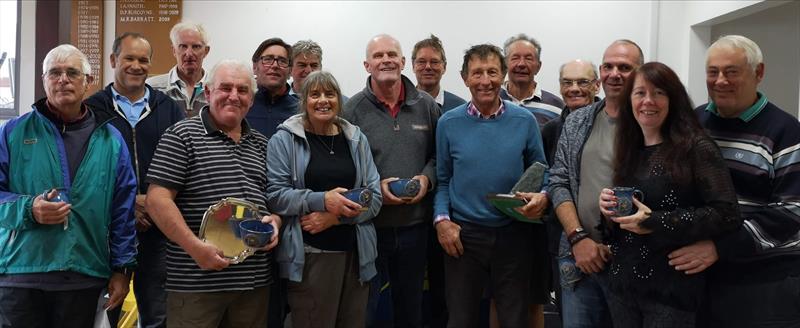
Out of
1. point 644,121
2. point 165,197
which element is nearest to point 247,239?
point 165,197

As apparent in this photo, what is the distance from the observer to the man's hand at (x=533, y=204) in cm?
247

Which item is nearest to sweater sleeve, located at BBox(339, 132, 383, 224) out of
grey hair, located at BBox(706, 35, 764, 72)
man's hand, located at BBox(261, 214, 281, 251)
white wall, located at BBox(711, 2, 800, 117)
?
man's hand, located at BBox(261, 214, 281, 251)

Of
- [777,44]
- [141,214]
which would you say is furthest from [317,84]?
[777,44]

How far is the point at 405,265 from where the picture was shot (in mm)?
2881

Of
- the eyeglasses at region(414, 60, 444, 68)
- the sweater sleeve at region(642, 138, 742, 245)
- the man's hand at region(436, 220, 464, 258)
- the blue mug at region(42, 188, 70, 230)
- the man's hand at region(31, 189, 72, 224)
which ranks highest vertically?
the eyeglasses at region(414, 60, 444, 68)

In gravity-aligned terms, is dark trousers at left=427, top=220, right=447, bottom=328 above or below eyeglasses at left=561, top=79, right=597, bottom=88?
below

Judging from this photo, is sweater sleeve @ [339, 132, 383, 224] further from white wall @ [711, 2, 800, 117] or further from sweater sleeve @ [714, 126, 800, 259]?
white wall @ [711, 2, 800, 117]

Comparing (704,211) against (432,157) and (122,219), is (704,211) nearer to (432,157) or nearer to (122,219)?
(432,157)

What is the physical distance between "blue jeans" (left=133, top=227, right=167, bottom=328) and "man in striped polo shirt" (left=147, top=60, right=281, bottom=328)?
0.43 metres

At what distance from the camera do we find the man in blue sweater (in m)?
2.69

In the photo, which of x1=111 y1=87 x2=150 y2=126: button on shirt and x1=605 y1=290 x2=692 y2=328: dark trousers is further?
x1=111 y1=87 x2=150 y2=126: button on shirt

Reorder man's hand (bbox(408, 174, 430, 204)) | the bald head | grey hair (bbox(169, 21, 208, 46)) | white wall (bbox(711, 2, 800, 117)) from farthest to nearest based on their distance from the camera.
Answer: white wall (bbox(711, 2, 800, 117)), grey hair (bbox(169, 21, 208, 46)), the bald head, man's hand (bbox(408, 174, 430, 204))

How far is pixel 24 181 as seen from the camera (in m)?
2.21

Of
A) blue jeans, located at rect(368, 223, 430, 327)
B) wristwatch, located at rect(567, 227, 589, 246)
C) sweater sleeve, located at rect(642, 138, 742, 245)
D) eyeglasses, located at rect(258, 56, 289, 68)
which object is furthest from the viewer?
eyeglasses, located at rect(258, 56, 289, 68)
